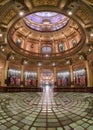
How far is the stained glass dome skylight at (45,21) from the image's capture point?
19141 millimetres

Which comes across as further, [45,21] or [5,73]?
[45,21]

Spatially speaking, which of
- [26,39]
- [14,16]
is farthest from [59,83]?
[14,16]

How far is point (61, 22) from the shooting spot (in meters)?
19.2

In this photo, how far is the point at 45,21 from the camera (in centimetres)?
2125

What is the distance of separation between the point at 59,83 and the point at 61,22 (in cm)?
1087

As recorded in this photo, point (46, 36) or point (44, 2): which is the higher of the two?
point (46, 36)

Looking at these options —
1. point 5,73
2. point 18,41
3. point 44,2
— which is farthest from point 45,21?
point 44,2

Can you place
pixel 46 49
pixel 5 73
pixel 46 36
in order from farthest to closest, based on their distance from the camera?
pixel 46 49 → pixel 46 36 → pixel 5 73

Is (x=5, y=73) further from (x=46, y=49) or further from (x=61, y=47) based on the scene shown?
(x=61, y=47)

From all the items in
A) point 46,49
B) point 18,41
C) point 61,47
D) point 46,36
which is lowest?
point 46,49

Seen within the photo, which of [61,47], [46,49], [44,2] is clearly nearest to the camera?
[44,2]

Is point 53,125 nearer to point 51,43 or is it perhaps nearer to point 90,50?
point 90,50

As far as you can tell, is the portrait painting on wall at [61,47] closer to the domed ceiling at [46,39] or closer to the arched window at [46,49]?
the domed ceiling at [46,39]

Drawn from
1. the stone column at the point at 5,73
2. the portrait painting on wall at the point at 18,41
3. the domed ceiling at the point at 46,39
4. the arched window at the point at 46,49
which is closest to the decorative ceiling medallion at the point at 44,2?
the domed ceiling at the point at 46,39
